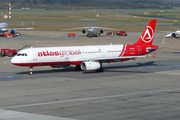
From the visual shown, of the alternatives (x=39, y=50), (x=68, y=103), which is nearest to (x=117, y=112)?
(x=68, y=103)

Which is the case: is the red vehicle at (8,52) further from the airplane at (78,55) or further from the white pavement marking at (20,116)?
the white pavement marking at (20,116)

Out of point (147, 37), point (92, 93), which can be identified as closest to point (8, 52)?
point (147, 37)

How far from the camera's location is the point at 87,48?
5422 centimetres

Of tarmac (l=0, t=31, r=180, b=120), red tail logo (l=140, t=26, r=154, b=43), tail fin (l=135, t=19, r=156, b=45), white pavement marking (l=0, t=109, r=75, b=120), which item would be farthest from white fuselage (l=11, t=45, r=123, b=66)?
white pavement marking (l=0, t=109, r=75, b=120)

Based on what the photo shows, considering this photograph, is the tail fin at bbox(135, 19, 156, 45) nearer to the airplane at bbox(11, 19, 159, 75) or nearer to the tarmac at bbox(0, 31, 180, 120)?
the airplane at bbox(11, 19, 159, 75)

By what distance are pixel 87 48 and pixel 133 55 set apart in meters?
6.51

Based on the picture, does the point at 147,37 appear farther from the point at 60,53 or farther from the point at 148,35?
the point at 60,53

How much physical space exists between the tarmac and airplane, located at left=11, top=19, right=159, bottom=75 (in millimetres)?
1283

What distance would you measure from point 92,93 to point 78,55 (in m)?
14.7

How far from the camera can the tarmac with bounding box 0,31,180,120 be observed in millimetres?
29969

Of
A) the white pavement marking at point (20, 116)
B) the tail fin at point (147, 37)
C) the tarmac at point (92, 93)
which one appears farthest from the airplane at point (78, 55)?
the white pavement marking at point (20, 116)

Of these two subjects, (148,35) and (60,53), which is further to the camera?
(148,35)

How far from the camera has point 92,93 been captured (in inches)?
1533

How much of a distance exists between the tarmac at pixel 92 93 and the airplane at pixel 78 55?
4.21ft
